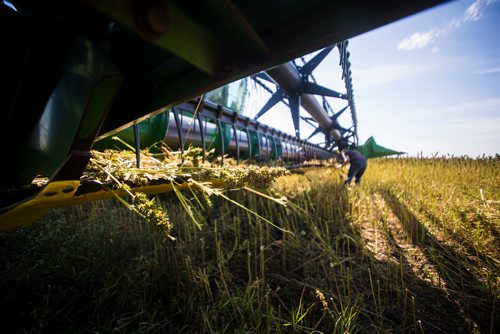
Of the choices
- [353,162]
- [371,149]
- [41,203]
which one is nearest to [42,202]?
[41,203]

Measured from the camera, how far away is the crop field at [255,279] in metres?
1.46

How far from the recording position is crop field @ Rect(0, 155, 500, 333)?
1.46 meters

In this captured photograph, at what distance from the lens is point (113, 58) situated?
728 millimetres

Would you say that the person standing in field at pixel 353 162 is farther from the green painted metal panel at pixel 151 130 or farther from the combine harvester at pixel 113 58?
the combine harvester at pixel 113 58

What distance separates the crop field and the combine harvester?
0.52m

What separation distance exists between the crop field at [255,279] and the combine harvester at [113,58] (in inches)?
20.4

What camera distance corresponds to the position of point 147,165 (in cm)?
152

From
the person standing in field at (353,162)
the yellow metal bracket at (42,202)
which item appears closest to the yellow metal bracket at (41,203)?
the yellow metal bracket at (42,202)

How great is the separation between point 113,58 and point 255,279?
174cm

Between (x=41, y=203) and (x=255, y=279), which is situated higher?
(x=41, y=203)

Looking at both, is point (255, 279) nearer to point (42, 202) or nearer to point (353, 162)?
point (42, 202)

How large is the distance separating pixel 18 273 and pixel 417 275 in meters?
3.11

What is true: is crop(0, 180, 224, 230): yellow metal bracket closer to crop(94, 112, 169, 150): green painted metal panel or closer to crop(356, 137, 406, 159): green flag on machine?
crop(94, 112, 169, 150): green painted metal panel

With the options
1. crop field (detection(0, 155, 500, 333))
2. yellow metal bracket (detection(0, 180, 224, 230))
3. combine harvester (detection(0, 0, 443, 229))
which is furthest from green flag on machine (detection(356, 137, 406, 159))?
yellow metal bracket (detection(0, 180, 224, 230))
